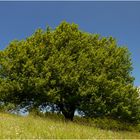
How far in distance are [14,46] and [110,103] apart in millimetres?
11513

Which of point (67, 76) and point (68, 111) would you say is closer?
point (67, 76)

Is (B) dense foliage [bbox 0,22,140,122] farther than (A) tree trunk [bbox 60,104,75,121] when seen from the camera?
No

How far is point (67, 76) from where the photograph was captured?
34.4 meters

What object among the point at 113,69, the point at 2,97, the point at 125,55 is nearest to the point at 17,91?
the point at 2,97

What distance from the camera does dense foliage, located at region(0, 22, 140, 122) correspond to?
35.0m

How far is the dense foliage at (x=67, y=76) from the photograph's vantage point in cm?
3497

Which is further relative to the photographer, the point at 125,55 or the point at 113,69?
the point at 125,55

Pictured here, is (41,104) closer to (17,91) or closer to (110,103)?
(17,91)

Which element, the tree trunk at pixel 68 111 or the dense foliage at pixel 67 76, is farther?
the tree trunk at pixel 68 111

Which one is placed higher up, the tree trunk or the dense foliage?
the dense foliage

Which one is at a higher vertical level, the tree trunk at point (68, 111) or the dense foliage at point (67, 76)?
the dense foliage at point (67, 76)

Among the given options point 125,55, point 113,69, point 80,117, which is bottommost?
point 80,117

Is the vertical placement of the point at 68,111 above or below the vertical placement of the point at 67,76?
below

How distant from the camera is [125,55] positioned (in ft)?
136
